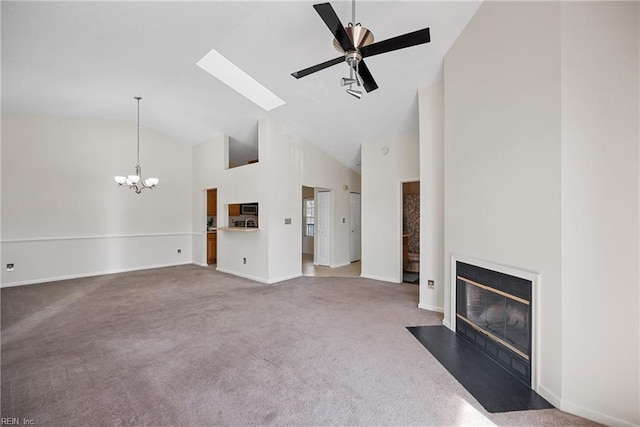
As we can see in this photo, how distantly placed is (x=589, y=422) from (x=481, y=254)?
1.27 meters

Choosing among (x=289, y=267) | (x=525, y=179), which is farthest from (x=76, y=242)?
(x=525, y=179)

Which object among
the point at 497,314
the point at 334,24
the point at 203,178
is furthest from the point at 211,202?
the point at 497,314

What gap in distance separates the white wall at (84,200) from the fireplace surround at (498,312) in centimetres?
658

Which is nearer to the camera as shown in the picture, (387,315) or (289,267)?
(387,315)

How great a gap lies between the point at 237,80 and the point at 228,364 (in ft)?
12.9

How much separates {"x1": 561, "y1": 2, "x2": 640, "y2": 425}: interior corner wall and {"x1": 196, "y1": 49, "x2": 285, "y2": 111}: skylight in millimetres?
3729

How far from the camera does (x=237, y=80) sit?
4410 mm

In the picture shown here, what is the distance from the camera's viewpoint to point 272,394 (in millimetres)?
2025

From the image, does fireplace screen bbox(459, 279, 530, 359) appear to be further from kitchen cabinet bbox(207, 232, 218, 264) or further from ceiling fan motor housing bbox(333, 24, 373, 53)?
kitchen cabinet bbox(207, 232, 218, 264)

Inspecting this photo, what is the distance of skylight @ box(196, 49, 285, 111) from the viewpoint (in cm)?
399

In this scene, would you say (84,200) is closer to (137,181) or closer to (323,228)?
(137,181)

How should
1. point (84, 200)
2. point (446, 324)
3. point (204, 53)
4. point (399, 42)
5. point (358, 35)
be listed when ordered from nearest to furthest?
point (399, 42), point (358, 35), point (446, 324), point (204, 53), point (84, 200)

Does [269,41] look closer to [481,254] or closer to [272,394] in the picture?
[481,254]

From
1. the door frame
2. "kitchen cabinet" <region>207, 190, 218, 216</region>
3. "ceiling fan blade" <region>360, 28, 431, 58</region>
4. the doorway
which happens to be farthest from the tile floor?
"ceiling fan blade" <region>360, 28, 431, 58</region>
